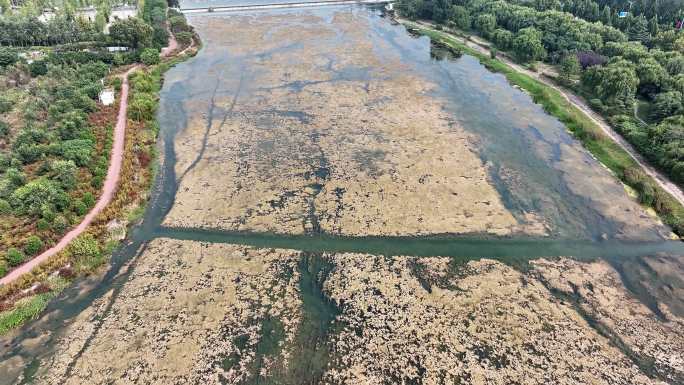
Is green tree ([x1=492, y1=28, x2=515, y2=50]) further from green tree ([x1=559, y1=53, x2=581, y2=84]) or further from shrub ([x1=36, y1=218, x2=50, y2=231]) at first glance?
shrub ([x1=36, y1=218, x2=50, y2=231])

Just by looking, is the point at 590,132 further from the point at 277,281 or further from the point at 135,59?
the point at 135,59

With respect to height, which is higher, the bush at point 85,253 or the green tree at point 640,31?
the green tree at point 640,31

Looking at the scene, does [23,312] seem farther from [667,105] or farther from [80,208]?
[667,105]

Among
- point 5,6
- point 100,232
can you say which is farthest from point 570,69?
point 5,6

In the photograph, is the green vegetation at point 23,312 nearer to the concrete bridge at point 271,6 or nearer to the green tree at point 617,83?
the green tree at point 617,83

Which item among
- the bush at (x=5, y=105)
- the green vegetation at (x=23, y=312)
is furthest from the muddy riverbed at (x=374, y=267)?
the bush at (x=5, y=105)

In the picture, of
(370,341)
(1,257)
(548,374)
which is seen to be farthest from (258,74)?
(548,374)
